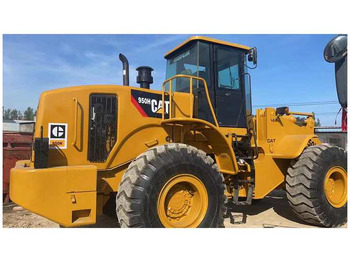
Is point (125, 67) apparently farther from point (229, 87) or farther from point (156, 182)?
point (156, 182)

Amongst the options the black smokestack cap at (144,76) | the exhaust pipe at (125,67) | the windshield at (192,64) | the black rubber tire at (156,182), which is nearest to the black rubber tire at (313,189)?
the black rubber tire at (156,182)

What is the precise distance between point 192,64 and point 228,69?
0.79 meters

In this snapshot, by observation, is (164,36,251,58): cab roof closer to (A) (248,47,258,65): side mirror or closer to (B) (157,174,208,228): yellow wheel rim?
(A) (248,47,258,65): side mirror

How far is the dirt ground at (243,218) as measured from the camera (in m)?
5.20

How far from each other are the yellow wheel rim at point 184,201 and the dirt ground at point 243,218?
1252 millimetres

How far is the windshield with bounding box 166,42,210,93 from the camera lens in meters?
5.06

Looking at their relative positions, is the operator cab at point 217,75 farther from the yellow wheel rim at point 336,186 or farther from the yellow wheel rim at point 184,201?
the yellow wheel rim at point 336,186

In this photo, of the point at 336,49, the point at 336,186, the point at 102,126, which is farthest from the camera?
the point at 336,186

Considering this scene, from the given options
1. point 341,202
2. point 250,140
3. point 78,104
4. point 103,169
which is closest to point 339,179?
point 341,202

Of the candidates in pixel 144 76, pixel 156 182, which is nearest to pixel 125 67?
pixel 144 76

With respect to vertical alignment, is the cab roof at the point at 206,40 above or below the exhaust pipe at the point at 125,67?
above

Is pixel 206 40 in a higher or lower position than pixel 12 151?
higher

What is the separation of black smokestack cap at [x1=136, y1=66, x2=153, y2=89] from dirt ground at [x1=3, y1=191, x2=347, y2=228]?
2679 millimetres

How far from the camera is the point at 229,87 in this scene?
17.8 ft
